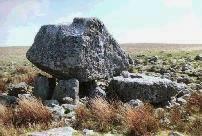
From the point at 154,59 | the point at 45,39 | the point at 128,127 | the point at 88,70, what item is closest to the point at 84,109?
the point at 128,127

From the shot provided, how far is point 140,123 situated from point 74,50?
5.19 meters

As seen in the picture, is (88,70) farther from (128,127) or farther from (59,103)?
(128,127)

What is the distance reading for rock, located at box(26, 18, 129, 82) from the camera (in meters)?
15.6

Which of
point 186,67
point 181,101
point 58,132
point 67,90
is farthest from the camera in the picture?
point 186,67

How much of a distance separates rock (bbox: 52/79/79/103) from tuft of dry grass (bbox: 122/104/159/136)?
152 inches

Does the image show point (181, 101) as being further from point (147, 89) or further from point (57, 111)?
point (57, 111)

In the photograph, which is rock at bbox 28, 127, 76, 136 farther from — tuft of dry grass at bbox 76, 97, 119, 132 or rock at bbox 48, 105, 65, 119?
rock at bbox 48, 105, 65, 119

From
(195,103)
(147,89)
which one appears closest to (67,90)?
(147,89)

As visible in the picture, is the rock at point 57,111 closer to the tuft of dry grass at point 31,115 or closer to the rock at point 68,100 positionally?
the tuft of dry grass at point 31,115

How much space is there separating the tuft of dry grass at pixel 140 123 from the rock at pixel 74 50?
432 centimetres

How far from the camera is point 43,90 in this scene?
1631cm

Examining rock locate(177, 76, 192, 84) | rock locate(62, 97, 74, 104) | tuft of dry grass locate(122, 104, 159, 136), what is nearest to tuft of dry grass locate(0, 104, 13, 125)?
rock locate(62, 97, 74, 104)

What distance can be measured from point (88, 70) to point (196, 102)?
4189 millimetres

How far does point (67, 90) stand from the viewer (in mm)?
15484
